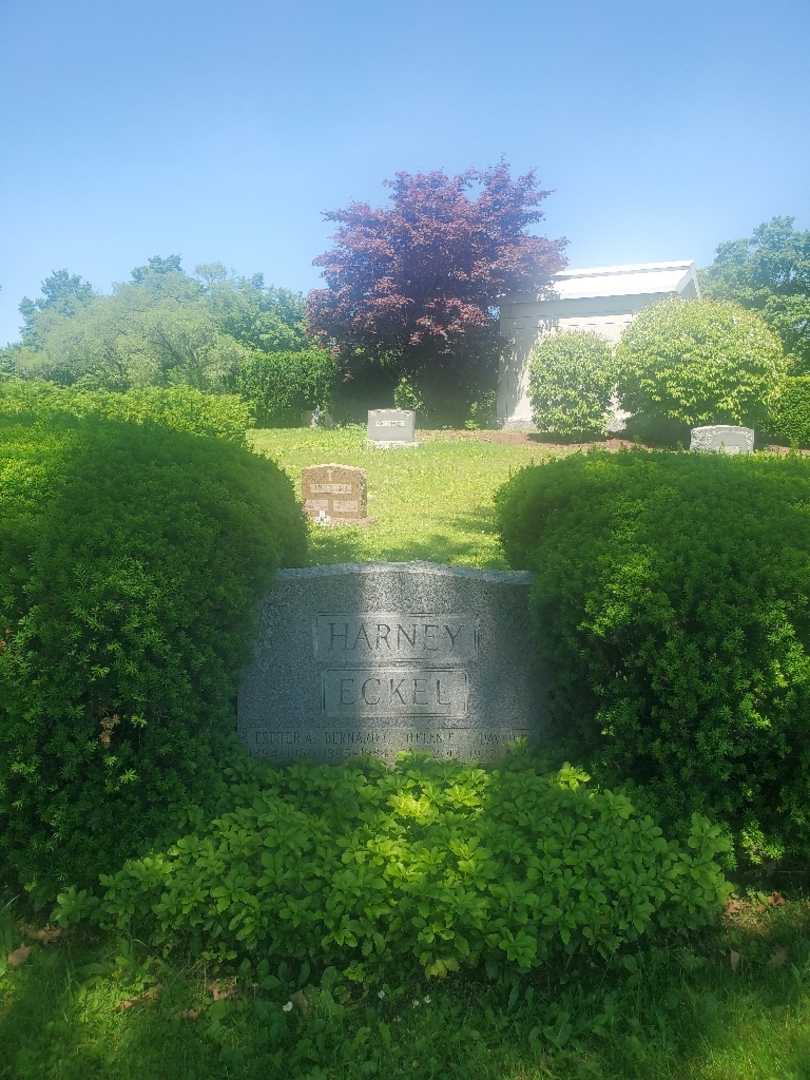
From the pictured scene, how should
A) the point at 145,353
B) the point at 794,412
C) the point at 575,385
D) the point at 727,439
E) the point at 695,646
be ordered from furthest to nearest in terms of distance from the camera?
the point at 145,353 → the point at 794,412 → the point at 575,385 → the point at 727,439 → the point at 695,646

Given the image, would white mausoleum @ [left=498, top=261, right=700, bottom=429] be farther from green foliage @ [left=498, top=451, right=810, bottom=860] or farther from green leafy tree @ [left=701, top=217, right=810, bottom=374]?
green foliage @ [left=498, top=451, right=810, bottom=860]

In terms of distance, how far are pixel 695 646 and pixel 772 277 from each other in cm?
4574

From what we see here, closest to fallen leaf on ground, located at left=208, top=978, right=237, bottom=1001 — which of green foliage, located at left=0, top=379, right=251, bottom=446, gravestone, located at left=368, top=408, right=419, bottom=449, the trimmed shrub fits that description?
green foliage, located at left=0, top=379, right=251, bottom=446

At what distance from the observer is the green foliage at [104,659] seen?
2914 mm

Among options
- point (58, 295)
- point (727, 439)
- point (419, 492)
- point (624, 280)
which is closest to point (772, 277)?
point (624, 280)

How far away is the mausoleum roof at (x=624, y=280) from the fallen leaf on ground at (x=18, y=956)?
74.0 feet

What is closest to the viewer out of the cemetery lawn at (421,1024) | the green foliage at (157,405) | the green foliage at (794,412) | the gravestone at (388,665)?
the cemetery lawn at (421,1024)

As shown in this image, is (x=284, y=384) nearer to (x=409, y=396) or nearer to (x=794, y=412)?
(x=409, y=396)

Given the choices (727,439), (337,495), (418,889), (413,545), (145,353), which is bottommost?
(418,889)

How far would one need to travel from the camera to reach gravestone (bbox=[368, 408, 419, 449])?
1797 cm

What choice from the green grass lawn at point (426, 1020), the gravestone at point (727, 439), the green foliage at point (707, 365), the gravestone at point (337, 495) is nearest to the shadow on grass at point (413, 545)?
the gravestone at point (337, 495)

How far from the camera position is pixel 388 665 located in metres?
4.12

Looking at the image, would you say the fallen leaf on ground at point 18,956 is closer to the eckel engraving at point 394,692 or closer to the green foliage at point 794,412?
the eckel engraving at point 394,692

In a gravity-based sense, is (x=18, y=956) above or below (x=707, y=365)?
below
